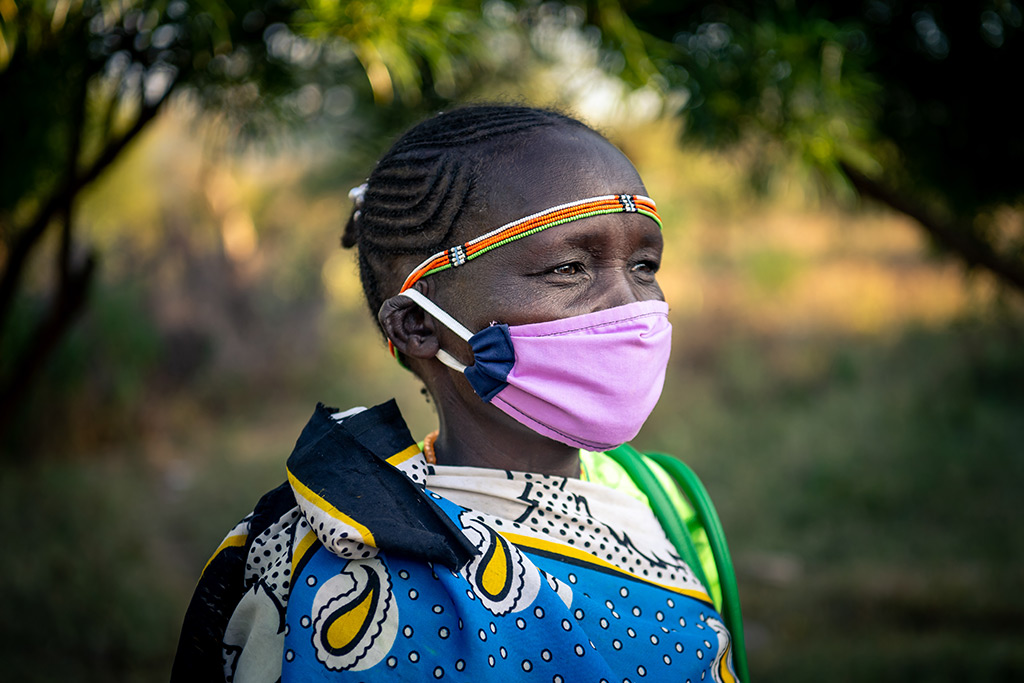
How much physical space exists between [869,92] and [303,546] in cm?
203

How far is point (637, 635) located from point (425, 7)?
1.33 meters

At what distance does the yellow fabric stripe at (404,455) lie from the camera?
1.29m

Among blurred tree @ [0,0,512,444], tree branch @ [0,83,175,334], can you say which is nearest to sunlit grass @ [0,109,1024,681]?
blurred tree @ [0,0,512,444]

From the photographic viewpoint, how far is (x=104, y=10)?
172cm

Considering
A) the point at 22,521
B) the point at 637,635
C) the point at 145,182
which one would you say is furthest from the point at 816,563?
the point at 145,182

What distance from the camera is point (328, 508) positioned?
112 centimetres

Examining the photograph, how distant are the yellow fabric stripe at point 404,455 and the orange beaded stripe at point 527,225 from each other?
310 mm

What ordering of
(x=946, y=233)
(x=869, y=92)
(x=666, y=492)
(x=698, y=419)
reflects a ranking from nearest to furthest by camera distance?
(x=666, y=492) < (x=869, y=92) < (x=946, y=233) < (x=698, y=419)

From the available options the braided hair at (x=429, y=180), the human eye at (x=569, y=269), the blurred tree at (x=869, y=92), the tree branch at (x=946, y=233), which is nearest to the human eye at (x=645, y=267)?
the human eye at (x=569, y=269)

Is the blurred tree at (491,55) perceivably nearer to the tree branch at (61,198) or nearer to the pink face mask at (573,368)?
the tree branch at (61,198)

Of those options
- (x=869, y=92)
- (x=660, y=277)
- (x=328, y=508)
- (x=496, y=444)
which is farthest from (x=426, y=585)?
(x=660, y=277)

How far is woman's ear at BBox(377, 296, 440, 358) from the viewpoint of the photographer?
4.48 feet

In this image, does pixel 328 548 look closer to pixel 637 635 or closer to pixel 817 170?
pixel 637 635

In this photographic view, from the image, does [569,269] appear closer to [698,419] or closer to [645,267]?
[645,267]
